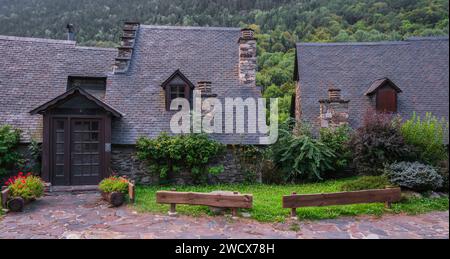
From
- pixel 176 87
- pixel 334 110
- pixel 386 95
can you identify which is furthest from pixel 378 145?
pixel 176 87

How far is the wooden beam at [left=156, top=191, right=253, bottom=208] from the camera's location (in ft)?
30.4

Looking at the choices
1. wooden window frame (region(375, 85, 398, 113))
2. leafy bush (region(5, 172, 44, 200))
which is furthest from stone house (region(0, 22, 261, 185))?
wooden window frame (region(375, 85, 398, 113))

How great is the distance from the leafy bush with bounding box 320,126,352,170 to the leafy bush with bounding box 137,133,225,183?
4.75 meters

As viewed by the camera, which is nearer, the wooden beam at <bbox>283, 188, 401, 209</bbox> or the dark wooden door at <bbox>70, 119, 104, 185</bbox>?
the wooden beam at <bbox>283, 188, 401, 209</bbox>

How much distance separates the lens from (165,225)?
8.65 metres

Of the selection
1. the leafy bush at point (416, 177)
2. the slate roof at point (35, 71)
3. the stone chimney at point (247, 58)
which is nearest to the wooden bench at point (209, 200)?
the leafy bush at point (416, 177)

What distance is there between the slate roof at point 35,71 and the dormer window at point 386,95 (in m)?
13.2

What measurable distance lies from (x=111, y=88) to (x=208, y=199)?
340 inches

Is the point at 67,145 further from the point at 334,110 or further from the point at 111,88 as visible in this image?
the point at 334,110

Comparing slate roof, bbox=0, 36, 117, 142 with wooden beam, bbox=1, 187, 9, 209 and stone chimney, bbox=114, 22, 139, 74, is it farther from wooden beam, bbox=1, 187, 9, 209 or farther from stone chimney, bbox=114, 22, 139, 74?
wooden beam, bbox=1, 187, 9, 209

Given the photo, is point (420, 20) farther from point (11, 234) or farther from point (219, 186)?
point (11, 234)

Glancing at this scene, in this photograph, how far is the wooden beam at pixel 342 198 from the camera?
9.21 metres

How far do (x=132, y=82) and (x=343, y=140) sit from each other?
32.6 ft

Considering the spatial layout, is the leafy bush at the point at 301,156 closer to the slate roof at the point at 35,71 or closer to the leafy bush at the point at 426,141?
the leafy bush at the point at 426,141
